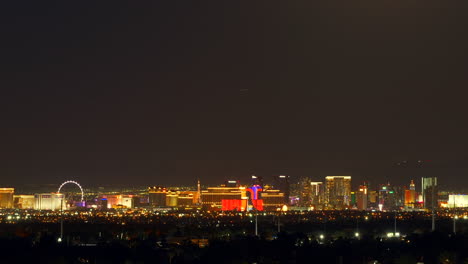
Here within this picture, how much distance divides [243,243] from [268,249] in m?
6.84

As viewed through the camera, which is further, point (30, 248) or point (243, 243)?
point (243, 243)

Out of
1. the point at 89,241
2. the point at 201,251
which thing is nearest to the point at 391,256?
the point at 201,251

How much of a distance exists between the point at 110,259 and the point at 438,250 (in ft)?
93.2

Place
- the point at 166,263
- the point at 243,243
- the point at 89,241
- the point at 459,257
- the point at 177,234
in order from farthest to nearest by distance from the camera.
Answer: the point at 177,234
the point at 89,241
the point at 243,243
the point at 459,257
the point at 166,263

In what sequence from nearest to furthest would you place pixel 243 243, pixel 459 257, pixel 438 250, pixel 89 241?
pixel 459 257, pixel 438 250, pixel 243 243, pixel 89 241

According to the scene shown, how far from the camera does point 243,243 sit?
90.5 metres

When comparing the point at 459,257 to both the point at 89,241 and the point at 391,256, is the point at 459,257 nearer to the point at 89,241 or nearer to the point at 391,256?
the point at 391,256

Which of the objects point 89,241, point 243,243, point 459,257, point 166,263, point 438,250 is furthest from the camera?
point 89,241

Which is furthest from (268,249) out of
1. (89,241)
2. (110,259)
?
(89,241)

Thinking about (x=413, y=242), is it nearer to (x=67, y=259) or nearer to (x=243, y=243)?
(x=243, y=243)

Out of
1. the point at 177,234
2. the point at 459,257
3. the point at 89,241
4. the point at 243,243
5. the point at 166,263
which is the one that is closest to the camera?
the point at 166,263

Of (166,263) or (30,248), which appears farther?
(30,248)

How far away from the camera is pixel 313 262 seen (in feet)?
236

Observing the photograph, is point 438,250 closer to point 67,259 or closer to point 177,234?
point 67,259
